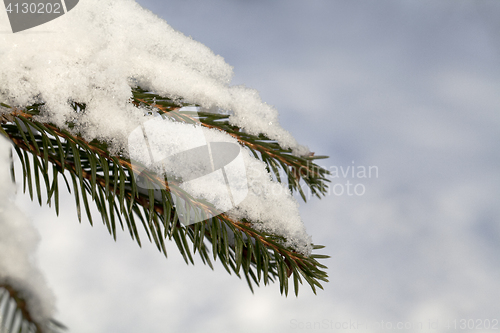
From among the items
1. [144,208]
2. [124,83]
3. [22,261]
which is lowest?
[22,261]

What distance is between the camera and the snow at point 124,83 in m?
0.43

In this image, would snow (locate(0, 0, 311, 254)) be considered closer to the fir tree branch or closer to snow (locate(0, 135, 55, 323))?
the fir tree branch

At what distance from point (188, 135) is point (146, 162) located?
0.07 metres

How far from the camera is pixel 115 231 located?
1.55ft

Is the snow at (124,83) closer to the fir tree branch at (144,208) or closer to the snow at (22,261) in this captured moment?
the fir tree branch at (144,208)

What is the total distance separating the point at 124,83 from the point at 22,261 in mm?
272

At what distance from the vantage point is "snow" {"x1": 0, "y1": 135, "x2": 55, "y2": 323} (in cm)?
25

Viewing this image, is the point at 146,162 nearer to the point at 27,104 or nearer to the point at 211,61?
the point at 27,104

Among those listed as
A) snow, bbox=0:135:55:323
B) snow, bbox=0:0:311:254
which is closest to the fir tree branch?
snow, bbox=0:0:311:254

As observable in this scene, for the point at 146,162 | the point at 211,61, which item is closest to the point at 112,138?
the point at 146,162

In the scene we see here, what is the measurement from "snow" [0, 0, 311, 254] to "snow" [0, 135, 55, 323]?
169mm

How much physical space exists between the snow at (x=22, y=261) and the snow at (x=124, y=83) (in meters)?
0.17

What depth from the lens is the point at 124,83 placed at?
46 centimetres

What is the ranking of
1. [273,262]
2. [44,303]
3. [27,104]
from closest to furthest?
[44,303], [27,104], [273,262]
